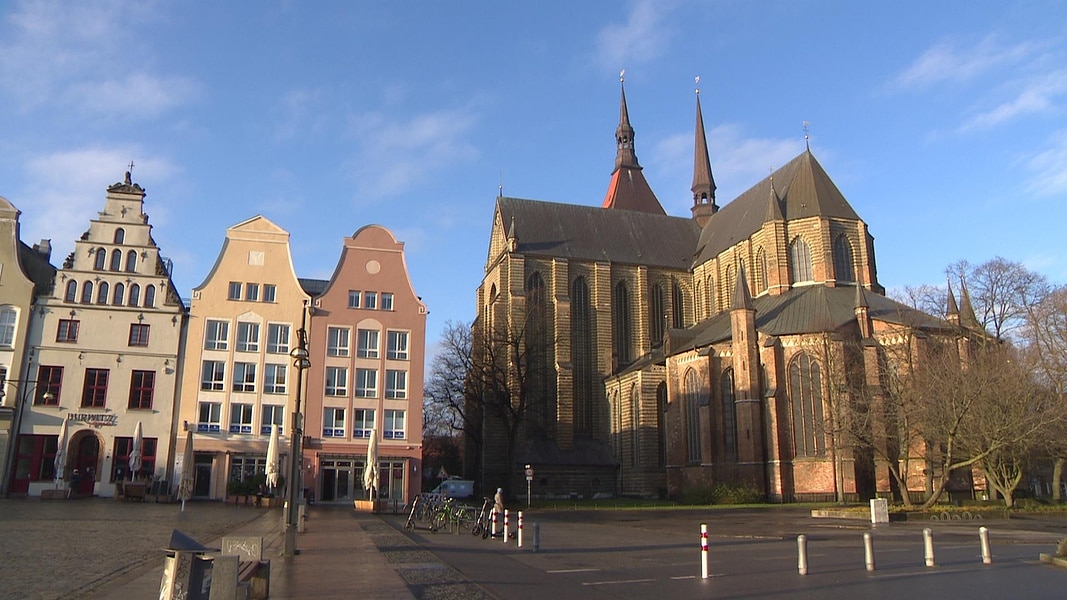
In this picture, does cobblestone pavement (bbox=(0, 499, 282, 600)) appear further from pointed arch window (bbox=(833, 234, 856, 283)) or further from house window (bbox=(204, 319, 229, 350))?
pointed arch window (bbox=(833, 234, 856, 283))

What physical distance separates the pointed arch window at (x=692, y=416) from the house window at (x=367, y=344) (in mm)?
21910

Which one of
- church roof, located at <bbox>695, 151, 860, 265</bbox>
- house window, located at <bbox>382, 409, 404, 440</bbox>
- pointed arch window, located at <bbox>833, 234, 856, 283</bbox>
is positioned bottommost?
house window, located at <bbox>382, 409, 404, 440</bbox>

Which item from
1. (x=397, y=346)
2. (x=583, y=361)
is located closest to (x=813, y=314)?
(x=583, y=361)

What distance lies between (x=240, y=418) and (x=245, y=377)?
221cm

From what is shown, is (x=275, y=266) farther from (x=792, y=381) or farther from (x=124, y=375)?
(x=792, y=381)

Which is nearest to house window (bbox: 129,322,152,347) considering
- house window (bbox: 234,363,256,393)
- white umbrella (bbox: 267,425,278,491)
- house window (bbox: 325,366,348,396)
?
house window (bbox: 234,363,256,393)

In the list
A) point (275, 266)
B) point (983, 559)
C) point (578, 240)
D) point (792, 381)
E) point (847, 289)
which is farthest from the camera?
point (578, 240)

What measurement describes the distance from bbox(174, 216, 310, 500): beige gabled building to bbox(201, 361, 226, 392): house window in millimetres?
51

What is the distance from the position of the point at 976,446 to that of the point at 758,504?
1232cm

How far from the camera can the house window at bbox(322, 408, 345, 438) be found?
43.1 metres

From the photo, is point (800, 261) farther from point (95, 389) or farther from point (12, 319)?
point (12, 319)

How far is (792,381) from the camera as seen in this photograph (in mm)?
49312

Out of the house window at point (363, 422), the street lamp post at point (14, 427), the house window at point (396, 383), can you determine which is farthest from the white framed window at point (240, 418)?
the street lamp post at point (14, 427)

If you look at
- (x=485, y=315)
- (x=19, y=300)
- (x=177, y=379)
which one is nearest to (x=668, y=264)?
(x=485, y=315)
